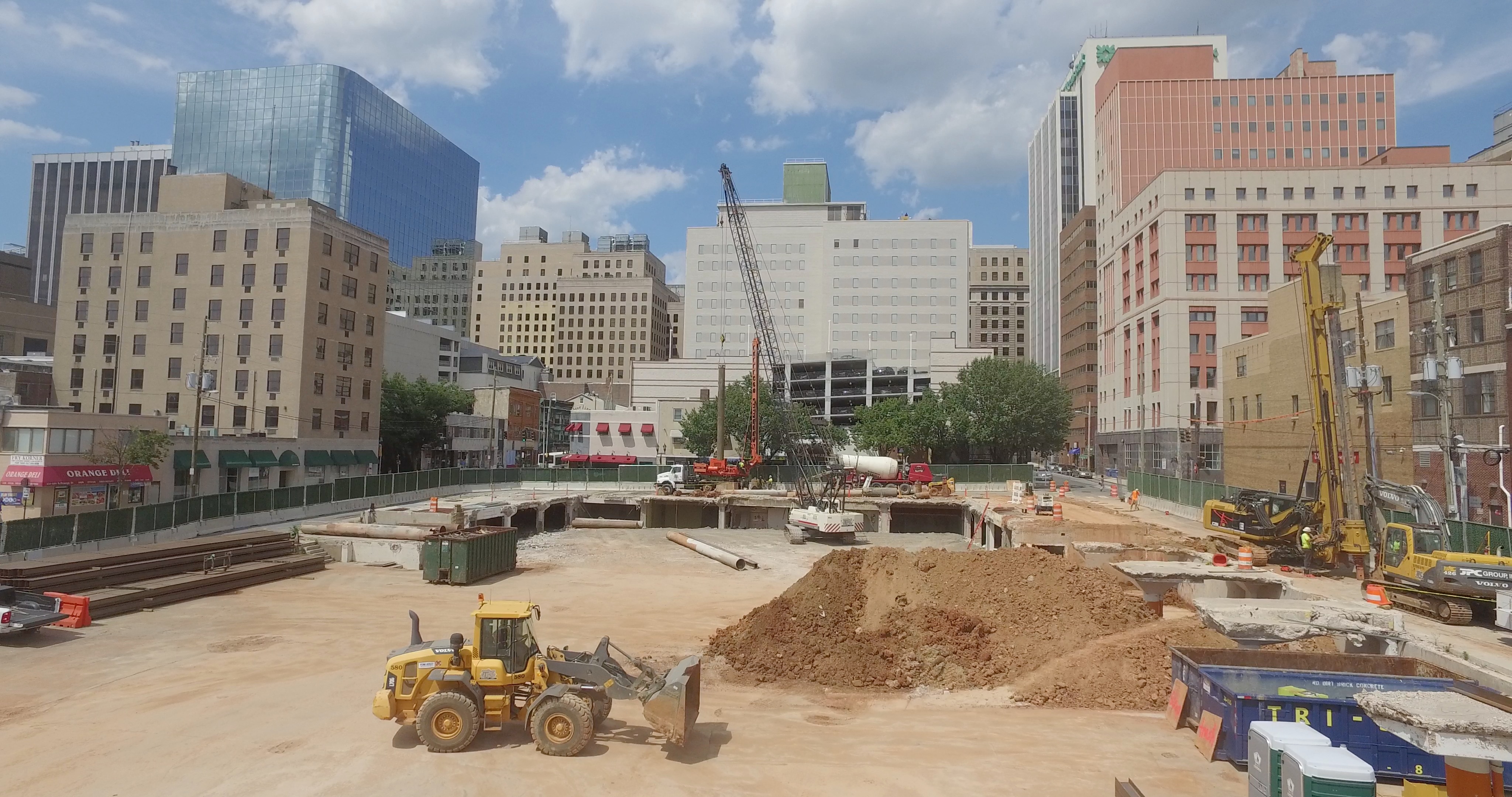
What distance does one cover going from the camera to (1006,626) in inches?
747

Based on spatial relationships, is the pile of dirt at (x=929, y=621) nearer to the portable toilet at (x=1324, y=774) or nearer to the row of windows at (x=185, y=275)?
the portable toilet at (x=1324, y=774)

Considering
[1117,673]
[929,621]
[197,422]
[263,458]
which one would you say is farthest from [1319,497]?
[263,458]

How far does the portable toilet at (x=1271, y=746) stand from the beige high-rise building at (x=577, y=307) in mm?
163125

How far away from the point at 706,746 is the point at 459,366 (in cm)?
11162

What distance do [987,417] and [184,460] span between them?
63668 millimetres

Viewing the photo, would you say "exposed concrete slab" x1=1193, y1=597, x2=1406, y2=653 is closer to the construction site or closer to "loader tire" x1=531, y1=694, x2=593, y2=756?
the construction site

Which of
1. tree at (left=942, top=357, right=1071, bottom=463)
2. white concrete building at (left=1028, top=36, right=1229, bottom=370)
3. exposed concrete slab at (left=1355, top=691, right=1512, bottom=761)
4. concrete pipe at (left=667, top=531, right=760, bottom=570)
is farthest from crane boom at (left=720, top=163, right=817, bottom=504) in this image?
white concrete building at (left=1028, top=36, right=1229, bottom=370)

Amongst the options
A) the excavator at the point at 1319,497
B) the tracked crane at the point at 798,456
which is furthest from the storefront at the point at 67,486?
the excavator at the point at 1319,497

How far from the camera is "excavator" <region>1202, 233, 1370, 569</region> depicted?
26.4 m

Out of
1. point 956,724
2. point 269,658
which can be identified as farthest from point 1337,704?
point 269,658

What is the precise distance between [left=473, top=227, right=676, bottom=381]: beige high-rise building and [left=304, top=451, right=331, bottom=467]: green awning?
108 metres

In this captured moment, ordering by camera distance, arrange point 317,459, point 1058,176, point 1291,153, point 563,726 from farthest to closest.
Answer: point 1058,176 < point 1291,153 < point 317,459 < point 563,726

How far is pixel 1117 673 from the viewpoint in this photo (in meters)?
16.4

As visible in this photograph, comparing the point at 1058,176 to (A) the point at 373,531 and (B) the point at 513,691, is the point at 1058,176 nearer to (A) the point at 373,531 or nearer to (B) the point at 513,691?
(A) the point at 373,531
